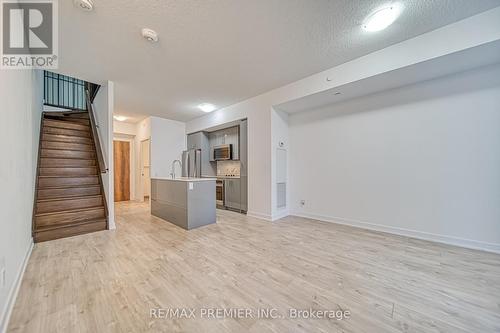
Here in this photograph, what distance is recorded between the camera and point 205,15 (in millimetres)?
2117

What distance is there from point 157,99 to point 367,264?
5160 mm

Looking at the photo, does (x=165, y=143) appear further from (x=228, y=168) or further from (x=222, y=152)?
(x=228, y=168)

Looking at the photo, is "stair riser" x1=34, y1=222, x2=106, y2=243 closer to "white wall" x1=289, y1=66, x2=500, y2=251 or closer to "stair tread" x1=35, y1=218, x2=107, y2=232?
"stair tread" x1=35, y1=218, x2=107, y2=232

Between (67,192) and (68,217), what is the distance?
1.90ft

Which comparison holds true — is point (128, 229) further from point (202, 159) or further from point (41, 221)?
point (202, 159)

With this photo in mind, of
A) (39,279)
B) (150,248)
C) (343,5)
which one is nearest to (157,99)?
(150,248)

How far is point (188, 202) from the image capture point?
11.7 ft

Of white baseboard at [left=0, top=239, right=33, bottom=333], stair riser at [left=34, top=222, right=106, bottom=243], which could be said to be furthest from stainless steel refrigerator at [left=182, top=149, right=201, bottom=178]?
white baseboard at [left=0, top=239, right=33, bottom=333]

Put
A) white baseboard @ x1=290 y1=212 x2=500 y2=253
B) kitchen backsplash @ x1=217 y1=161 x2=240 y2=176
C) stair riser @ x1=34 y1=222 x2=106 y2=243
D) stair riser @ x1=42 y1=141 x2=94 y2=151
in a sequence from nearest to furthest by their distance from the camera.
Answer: white baseboard @ x1=290 y1=212 x2=500 y2=253, stair riser @ x1=34 y1=222 x2=106 y2=243, stair riser @ x1=42 y1=141 x2=94 y2=151, kitchen backsplash @ x1=217 y1=161 x2=240 y2=176

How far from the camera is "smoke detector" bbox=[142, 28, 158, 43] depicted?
2.30 m

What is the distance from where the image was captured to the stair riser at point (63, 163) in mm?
3688

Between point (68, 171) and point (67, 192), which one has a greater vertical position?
point (68, 171)

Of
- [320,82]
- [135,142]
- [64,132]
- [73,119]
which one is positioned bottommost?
[64,132]

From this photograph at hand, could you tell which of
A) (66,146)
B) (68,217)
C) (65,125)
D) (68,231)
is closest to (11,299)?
(68,231)
